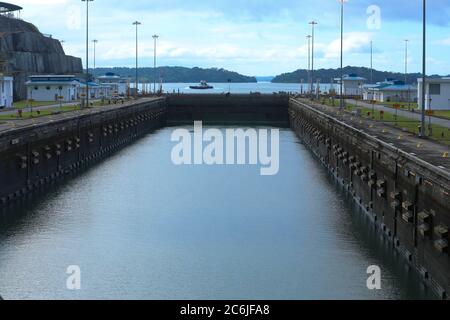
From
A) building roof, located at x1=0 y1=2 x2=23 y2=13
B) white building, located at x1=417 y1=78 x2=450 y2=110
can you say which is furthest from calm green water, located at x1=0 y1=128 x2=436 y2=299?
building roof, located at x1=0 y1=2 x2=23 y2=13

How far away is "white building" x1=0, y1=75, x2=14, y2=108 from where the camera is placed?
11025cm

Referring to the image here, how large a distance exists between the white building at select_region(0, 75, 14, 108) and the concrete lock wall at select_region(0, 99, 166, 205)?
15.1m

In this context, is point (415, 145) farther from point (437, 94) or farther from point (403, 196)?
point (437, 94)

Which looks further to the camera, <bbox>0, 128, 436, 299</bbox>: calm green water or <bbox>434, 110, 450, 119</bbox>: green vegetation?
<bbox>434, 110, 450, 119</bbox>: green vegetation

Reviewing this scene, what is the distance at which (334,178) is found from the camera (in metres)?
76.9

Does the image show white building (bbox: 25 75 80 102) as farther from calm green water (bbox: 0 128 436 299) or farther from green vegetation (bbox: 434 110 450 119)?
calm green water (bbox: 0 128 436 299)

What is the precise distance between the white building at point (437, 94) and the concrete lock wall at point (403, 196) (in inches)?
1379

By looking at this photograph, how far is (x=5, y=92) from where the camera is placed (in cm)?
11388

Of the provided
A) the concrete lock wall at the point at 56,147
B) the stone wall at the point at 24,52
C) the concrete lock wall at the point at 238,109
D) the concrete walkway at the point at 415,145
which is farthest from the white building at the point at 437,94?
the stone wall at the point at 24,52

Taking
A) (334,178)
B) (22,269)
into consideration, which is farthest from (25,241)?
(334,178)

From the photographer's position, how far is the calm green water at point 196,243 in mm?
37312

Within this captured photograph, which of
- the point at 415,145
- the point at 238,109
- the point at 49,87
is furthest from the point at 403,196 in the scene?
the point at 238,109

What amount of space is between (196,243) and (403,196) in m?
11.7
